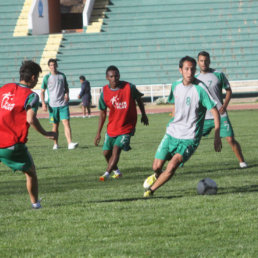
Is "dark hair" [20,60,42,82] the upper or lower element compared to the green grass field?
upper

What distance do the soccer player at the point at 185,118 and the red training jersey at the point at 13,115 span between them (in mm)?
1962

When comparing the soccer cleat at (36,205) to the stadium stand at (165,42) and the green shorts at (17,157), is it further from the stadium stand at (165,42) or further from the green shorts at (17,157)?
the stadium stand at (165,42)

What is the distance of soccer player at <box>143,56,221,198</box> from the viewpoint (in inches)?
321

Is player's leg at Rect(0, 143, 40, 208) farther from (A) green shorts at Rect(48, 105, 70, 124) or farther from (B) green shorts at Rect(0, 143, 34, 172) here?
(A) green shorts at Rect(48, 105, 70, 124)

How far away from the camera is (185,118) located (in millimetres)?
8289

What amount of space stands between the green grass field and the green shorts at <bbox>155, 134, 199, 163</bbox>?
543 mm

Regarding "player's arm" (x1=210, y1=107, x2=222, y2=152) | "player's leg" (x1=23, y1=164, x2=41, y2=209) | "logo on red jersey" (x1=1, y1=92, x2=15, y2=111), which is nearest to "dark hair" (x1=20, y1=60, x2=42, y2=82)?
"logo on red jersey" (x1=1, y1=92, x2=15, y2=111)

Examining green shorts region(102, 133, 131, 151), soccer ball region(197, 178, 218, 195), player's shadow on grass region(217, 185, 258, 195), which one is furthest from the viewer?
green shorts region(102, 133, 131, 151)

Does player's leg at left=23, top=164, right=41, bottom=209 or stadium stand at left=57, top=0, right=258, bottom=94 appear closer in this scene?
player's leg at left=23, top=164, right=41, bottom=209

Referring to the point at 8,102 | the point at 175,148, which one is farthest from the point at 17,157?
the point at 175,148

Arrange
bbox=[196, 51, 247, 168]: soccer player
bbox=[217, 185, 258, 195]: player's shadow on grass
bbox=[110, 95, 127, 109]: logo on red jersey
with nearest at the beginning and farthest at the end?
bbox=[217, 185, 258, 195]: player's shadow on grass
bbox=[110, 95, 127, 109]: logo on red jersey
bbox=[196, 51, 247, 168]: soccer player

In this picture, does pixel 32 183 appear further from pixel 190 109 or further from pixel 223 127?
pixel 223 127

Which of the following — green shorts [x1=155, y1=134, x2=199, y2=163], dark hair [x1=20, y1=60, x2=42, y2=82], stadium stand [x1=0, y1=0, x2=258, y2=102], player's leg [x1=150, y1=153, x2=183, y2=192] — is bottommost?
stadium stand [x1=0, y1=0, x2=258, y2=102]

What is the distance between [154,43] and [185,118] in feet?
92.8
